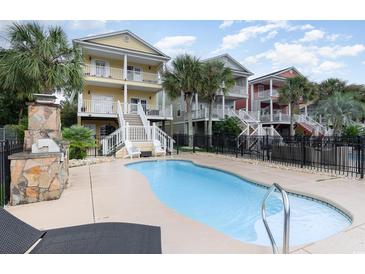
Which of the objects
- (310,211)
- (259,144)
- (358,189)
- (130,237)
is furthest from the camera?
(259,144)

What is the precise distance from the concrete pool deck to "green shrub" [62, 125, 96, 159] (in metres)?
5.19

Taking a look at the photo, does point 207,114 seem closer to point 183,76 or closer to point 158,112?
point 158,112

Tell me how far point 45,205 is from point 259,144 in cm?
1201

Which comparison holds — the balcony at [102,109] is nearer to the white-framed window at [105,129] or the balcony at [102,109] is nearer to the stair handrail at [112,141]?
the white-framed window at [105,129]

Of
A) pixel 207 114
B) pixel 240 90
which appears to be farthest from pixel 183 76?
pixel 240 90

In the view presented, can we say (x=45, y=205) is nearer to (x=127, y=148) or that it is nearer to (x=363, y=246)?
(x=363, y=246)

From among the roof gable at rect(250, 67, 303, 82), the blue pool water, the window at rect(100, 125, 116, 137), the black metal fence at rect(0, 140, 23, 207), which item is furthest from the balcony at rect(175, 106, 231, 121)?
the black metal fence at rect(0, 140, 23, 207)

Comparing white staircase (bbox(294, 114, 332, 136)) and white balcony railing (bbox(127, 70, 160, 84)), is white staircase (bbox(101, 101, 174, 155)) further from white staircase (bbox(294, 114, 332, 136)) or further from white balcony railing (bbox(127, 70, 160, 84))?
white staircase (bbox(294, 114, 332, 136))

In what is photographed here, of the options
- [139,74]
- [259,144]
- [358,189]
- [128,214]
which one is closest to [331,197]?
[358,189]

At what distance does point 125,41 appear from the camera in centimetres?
2080

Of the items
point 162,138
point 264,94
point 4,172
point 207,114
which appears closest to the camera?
point 4,172

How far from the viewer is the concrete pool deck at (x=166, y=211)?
10.3 ft

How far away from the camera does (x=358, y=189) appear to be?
6.31 m

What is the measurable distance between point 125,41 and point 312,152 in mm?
18079
